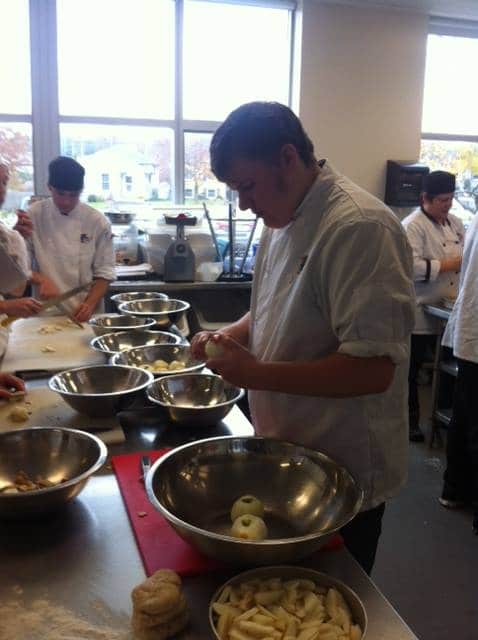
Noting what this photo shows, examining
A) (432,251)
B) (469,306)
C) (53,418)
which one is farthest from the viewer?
(432,251)

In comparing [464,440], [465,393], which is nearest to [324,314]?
[465,393]

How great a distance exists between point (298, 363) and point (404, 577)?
1518 millimetres

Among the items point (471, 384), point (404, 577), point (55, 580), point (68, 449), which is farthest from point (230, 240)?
point (55, 580)

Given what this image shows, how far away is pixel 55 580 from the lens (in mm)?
930

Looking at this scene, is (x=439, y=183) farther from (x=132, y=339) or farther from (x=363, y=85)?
(x=132, y=339)

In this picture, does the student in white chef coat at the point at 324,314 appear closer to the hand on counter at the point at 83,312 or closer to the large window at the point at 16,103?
the hand on counter at the point at 83,312

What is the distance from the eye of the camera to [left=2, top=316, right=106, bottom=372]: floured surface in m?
2.06

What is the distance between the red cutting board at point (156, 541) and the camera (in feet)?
3.12

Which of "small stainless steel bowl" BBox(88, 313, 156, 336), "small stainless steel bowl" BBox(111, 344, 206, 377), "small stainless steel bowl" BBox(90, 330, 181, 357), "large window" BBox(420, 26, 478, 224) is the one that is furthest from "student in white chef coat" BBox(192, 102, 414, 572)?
"large window" BBox(420, 26, 478, 224)

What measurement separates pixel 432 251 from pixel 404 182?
4.93 feet

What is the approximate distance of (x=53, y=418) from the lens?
5.12 feet

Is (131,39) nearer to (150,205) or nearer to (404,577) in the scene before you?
(150,205)

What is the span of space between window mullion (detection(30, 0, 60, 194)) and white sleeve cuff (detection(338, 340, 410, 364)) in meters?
3.85

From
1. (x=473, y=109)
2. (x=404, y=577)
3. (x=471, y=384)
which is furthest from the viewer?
(x=473, y=109)
